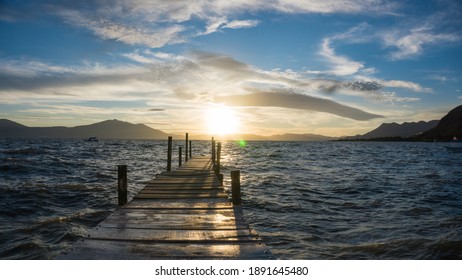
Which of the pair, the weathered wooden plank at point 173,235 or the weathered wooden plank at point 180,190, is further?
the weathered wooden plank at point 180,190

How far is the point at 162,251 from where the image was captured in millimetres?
4590

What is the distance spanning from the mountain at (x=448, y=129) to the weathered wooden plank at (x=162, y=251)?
597ft

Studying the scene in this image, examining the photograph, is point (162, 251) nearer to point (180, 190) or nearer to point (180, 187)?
point (180, 190)

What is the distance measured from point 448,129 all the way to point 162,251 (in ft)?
655

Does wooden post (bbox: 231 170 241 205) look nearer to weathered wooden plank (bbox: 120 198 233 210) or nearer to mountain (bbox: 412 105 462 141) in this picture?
weathered wooden plank (bbox: 120 198 233 210)

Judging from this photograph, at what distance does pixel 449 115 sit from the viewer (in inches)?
6831

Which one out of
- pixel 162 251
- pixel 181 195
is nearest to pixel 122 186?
pixel 181 195

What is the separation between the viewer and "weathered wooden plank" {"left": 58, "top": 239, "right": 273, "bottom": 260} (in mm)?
4363

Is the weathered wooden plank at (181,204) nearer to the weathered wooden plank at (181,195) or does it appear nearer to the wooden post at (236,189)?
the wooden post at (236,189)

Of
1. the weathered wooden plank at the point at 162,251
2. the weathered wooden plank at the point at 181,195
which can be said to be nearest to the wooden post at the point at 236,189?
the weathered wooden plank at the point at 181,195

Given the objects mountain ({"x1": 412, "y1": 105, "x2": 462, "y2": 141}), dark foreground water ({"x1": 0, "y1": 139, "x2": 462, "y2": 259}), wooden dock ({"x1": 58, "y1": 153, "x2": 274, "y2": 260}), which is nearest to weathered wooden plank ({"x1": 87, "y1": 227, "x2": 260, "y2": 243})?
wooden dock ({"x1": 58, "y1": 153, "x2": 274, "y2": 260})

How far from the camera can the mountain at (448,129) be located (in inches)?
6152

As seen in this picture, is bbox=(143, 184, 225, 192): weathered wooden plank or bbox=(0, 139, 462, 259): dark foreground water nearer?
bbox=(0, 139, 462, 259): dark foreground water
